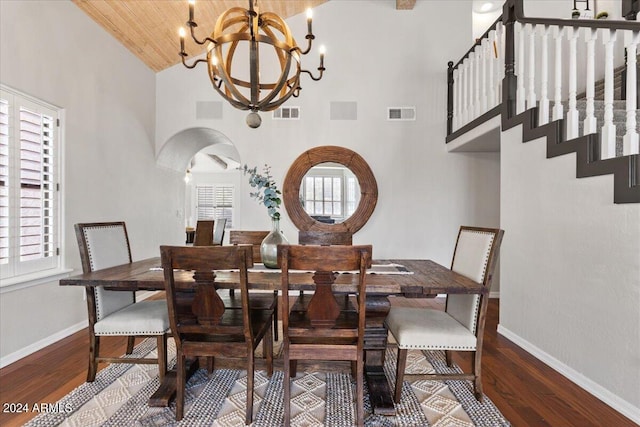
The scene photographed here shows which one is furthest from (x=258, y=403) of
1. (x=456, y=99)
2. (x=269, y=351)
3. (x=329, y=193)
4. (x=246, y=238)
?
(x=456, y=99)

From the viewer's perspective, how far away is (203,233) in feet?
15.4

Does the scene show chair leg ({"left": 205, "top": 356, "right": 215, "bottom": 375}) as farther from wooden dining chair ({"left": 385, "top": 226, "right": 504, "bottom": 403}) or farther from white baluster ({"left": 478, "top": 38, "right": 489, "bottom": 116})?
white baluster ({"left": 478, "top": 38, "right": 489, "bottom": 116})

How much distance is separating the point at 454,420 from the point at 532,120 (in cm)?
232

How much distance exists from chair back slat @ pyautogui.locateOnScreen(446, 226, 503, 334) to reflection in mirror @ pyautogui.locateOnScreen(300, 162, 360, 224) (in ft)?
6.74

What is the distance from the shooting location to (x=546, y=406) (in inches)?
73.5

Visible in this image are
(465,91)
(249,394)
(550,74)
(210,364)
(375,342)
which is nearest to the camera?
(249,394)

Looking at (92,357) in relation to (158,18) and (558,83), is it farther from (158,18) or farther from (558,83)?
(558,83)

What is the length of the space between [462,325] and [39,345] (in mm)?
3296

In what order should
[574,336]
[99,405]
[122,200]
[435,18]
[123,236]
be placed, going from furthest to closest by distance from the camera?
1. [435,18]
2. [122,200]
3. [123,236]
4. [574,336]
5. [99,405]

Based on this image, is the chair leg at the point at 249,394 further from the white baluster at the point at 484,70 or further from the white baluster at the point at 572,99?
the white baluster at the point at 484,70

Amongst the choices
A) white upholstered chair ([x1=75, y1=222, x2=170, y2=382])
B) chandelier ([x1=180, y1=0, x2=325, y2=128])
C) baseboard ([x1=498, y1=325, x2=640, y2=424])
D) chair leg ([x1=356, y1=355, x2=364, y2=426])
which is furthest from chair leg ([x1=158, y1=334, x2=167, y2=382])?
baseboard ([x1=498, y1=325, x2=640, y2=424])

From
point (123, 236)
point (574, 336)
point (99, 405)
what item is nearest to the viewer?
point (99, 405)

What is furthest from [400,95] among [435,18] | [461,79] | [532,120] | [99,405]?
Answer: [99,405]

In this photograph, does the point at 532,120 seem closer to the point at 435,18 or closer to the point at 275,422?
the point at 435,18
